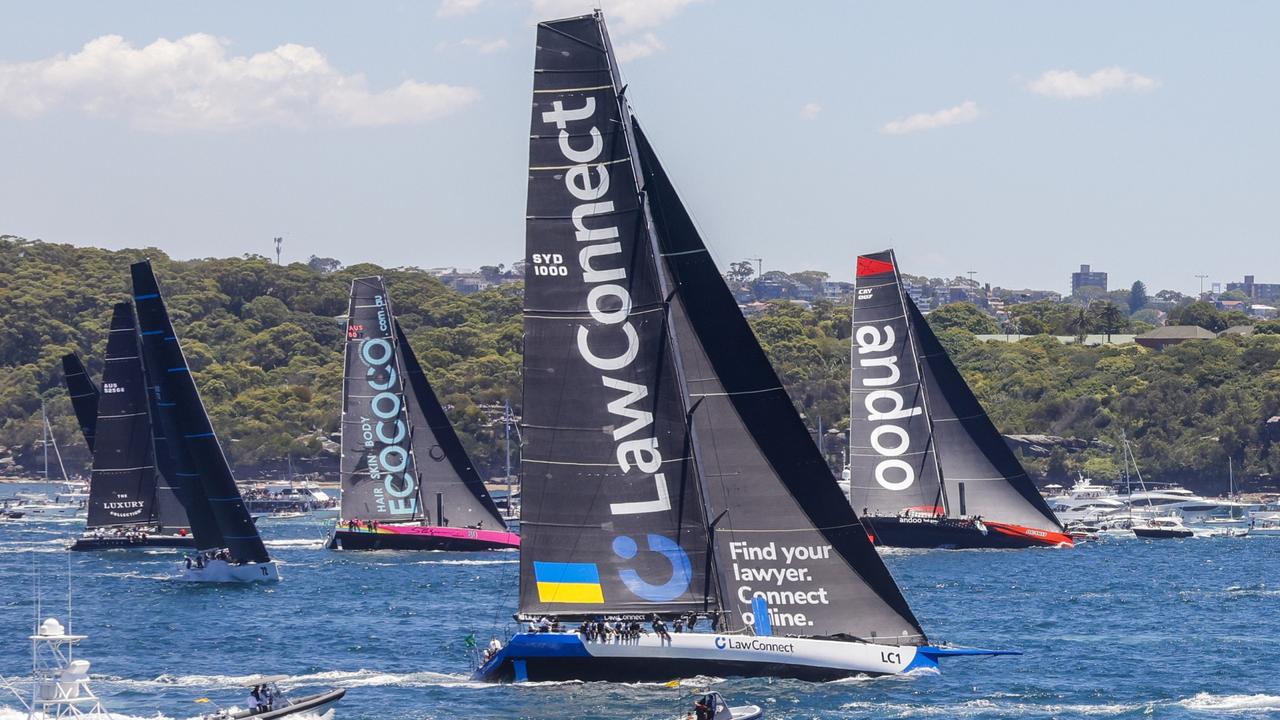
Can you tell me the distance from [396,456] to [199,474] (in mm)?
12508

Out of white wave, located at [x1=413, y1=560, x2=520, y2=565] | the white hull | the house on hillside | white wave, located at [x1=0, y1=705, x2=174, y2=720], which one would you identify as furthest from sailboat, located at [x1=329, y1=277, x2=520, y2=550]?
the house on hillside

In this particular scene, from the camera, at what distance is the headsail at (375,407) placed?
7262 cm

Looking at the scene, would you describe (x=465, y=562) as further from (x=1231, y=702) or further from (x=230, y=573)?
(x=1231, y=702)

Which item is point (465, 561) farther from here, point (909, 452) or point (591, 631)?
point (591, 631)

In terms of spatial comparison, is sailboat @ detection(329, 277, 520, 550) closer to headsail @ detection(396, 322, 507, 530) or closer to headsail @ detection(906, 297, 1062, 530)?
headsail @ detection(396, 322, 507, 530)

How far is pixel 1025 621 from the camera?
49.6 m

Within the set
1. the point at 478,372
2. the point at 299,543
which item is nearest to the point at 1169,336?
the point at 478,372

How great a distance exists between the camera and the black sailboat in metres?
73.2

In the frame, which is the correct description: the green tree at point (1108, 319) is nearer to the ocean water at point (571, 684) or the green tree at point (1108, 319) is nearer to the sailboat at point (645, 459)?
the ocean water at point (571, 684)

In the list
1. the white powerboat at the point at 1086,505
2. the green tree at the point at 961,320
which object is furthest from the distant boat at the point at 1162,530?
the green tree at the point at 961,320

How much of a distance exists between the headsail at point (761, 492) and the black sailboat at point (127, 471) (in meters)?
43.0

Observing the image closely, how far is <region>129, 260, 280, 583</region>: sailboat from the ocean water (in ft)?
4.12

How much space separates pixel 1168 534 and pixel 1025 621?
143 ft

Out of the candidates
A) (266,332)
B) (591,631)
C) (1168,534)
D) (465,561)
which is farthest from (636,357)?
(266,332)
